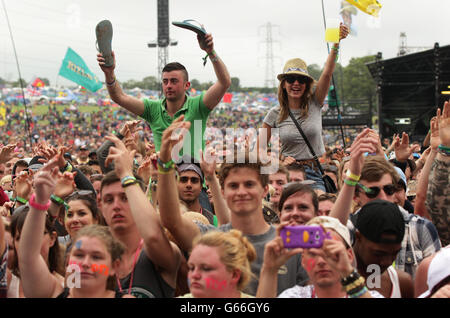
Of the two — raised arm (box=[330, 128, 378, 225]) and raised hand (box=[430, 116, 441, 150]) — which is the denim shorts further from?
raised arm (box=[330, 128, 378, 225])

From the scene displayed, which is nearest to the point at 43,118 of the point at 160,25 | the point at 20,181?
the point at 160,25

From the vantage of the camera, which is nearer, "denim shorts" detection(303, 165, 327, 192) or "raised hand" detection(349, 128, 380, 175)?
"raised hand" detection(349, 128, 380, 175)

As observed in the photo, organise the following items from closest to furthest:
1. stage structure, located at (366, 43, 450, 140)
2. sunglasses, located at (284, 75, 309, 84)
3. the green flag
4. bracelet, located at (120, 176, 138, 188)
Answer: bracelet, located at (120, 176, 138, 188) → sunglasses, located at (284, 75, 309, 84) → the green flag → stage structure, located at (366, 43, 450, 140)

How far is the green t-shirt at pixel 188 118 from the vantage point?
16.8 feet

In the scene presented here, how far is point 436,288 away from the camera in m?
2.68

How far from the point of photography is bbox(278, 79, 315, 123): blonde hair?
18.4 feet

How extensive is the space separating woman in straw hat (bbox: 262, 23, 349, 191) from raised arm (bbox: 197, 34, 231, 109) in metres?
0.77

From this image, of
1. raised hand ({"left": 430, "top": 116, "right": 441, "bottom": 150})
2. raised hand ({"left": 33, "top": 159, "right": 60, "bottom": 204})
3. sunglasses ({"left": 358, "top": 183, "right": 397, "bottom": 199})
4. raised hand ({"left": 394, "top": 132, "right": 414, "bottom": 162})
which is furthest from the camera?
raised hand ({"left": 394, "top": 132, "right": 414, "bottom": 162})

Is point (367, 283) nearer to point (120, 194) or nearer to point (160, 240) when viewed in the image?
point (160, 240)

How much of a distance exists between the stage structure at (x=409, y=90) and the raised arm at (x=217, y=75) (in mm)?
16265

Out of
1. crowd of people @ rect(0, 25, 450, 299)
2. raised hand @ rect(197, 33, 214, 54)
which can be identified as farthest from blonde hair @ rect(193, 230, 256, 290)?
raised hand @ rect(197, 33, 214, 54)

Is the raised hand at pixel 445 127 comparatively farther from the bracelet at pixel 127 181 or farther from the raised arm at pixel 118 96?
the raised arm at pixel 118 96

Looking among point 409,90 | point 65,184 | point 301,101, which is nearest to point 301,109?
point 301,101

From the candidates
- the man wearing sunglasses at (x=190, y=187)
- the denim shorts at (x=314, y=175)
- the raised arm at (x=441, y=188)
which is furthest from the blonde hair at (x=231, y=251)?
the denim shorts at (x=314, y=175)
